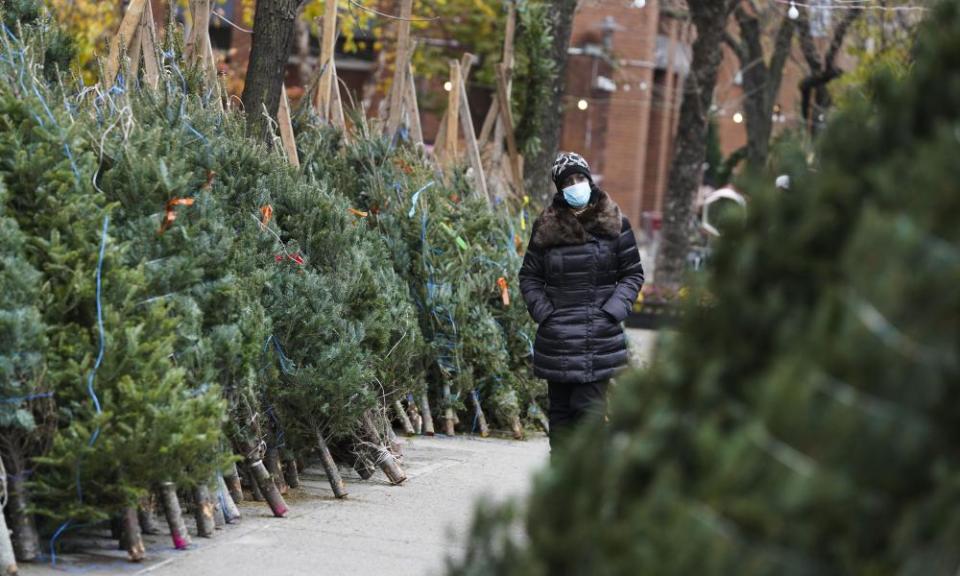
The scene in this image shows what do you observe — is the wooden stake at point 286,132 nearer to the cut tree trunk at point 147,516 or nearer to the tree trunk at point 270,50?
the tree trunk at point 270,50

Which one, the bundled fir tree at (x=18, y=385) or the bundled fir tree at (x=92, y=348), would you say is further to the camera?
the bundled fir tree at (x=92, y=348)

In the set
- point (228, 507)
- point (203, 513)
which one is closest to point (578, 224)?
point (228, 507)

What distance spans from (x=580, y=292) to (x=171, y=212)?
6.88ft

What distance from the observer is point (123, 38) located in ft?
24.7

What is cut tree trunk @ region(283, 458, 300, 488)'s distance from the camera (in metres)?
7.53

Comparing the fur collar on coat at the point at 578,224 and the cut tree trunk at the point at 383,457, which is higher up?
the fur collar on coat at the point at 578,224

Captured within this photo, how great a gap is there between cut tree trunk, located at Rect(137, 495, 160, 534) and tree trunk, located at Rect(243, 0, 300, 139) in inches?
120

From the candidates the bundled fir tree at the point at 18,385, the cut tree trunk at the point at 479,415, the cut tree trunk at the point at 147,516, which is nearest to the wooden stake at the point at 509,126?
the cut tree trunk at the point at 479,415

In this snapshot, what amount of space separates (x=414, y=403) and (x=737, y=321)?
7.72 m

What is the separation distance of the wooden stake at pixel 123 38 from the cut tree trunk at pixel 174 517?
231cm

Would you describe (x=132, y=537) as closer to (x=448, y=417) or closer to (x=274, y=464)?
(x=274, y=464)

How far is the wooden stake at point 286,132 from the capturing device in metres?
8.62

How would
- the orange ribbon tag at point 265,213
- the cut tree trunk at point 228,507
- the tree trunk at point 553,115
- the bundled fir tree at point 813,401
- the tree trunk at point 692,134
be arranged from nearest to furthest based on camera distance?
the bundled fir tree at point 813,401 < the cut tree trunk at point 228,507 < the orange ribbon tag at point 265,213 < the tree trunk at point 553,115 < the tree trunk at point 692,134

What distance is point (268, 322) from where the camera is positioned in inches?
256
